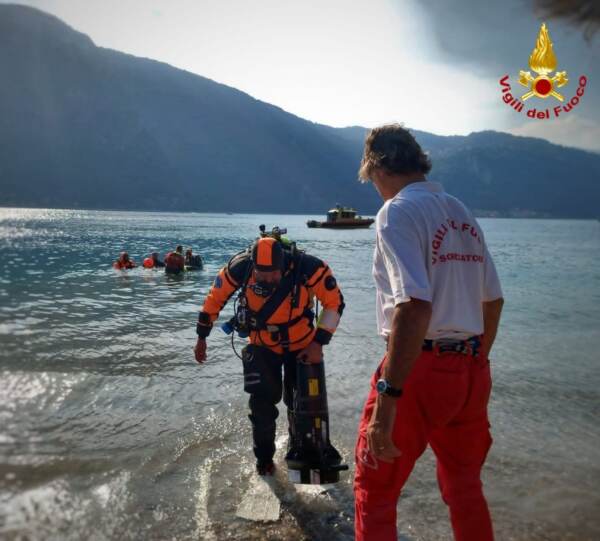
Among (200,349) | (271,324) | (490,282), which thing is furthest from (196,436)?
(490,282)

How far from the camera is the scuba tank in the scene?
3852 mm

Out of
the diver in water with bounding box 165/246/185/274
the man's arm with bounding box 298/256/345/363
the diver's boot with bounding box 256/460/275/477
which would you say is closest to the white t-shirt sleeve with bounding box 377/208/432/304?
the man's arm with bounding box 298/256/345/363

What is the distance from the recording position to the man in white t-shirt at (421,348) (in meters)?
2.10

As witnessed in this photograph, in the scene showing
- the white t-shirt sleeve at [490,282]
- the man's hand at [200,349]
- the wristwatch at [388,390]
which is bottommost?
the man's hand at [200,349]

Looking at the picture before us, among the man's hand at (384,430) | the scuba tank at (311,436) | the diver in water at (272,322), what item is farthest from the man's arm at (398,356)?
the diver in water at (272,322)

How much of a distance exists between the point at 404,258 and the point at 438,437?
3.53 feet

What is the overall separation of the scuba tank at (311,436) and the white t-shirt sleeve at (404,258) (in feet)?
6.97

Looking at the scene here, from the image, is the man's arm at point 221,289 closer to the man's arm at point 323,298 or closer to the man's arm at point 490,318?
the man's arm at point 323,298

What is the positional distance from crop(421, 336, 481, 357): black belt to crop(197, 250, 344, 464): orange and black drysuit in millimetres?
2021

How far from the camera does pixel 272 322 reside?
4.15 m

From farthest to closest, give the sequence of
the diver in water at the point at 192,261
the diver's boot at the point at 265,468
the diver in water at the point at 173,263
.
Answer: the diver in water at the point at 192,261 → the diver in water at the point at 173,263 → the diver's boot at the point at 265,468

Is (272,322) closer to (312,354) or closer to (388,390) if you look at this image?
(312,354)

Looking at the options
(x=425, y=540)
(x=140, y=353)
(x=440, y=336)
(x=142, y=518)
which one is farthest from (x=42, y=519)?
(x=140, y=353)

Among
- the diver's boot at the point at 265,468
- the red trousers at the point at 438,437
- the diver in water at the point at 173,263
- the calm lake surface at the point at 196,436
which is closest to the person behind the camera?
the red trousers at the point at 438,437
